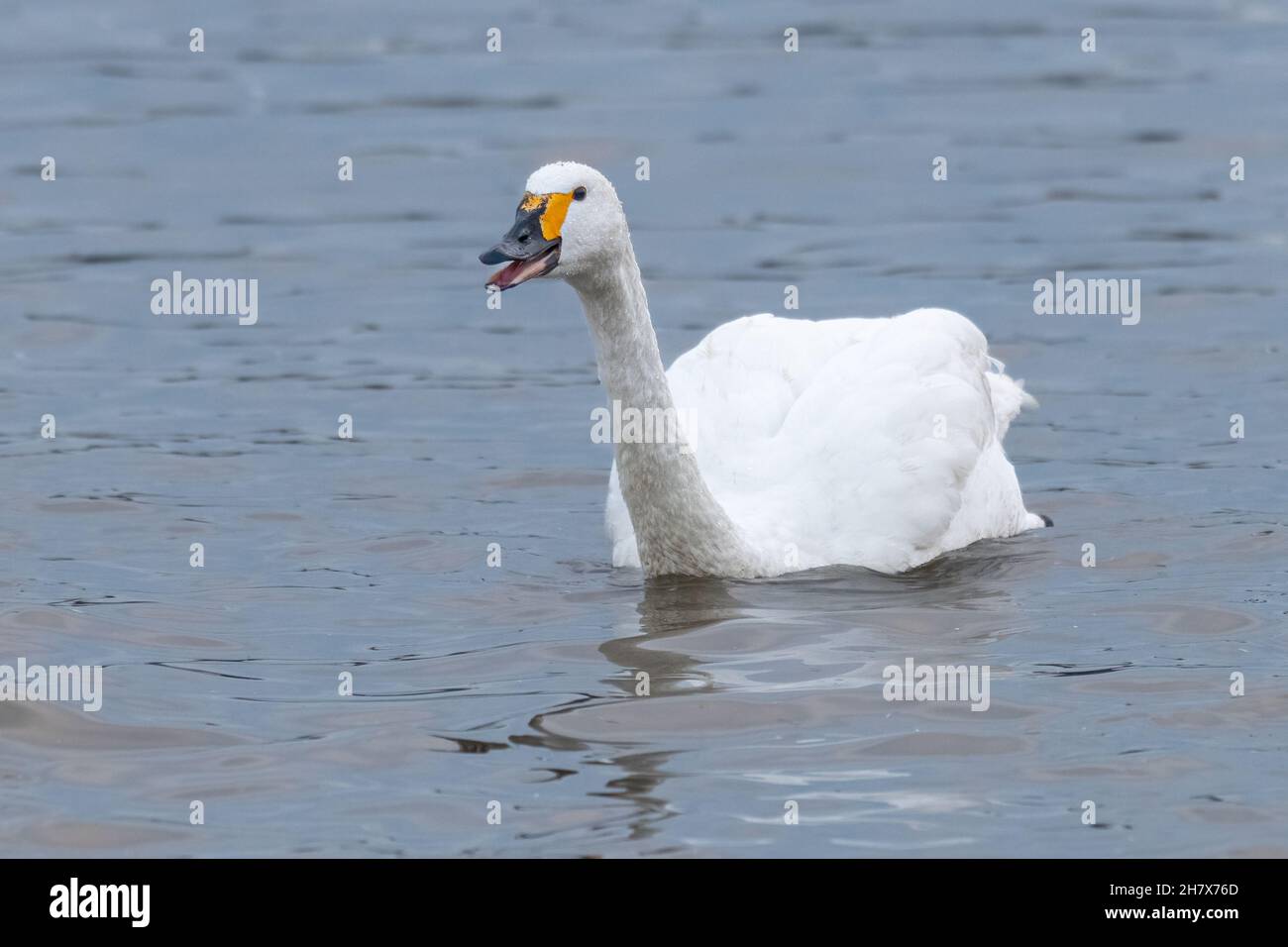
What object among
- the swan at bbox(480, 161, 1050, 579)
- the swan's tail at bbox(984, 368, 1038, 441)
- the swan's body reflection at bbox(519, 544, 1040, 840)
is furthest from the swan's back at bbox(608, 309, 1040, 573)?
the swan's tail at bbox(984, 368, 1038, 441)

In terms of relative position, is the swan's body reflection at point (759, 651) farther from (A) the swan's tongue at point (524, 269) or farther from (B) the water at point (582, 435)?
(A) the swan's tongue at point (524, 269)

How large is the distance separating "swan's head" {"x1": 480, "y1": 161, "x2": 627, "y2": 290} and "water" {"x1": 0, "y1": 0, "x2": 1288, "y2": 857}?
1.87m

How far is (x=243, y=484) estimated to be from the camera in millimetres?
14734

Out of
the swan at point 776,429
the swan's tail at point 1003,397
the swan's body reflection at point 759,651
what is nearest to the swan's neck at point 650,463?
the swan at point 776,429

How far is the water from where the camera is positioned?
9.26 metres

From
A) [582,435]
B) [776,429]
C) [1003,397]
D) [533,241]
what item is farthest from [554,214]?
[582,435]

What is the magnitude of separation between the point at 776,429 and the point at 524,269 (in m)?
2.71

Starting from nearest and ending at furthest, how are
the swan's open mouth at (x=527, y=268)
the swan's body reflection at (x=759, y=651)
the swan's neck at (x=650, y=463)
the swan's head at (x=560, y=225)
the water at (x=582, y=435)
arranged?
the water at (x=582, y=435) → the swan's body reflection at (x=759, y=651) → the swan's open mouth at (x=527, y=268) → the swan's head at (x=560, y=225) → the swan's neck at (x=650, y=463)

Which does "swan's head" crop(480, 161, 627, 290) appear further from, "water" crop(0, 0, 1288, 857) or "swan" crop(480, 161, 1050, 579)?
"water" crop(0, 0, 1288, 857)

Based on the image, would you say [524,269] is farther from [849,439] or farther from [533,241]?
[849,439]

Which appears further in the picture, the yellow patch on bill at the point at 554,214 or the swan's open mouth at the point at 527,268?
the yellow patch on bill at the point at 554,214

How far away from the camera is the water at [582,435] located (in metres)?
9.26

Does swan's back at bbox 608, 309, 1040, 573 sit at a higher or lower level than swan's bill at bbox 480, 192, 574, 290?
lower

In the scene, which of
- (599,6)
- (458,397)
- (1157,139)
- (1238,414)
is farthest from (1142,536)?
(599,6)
